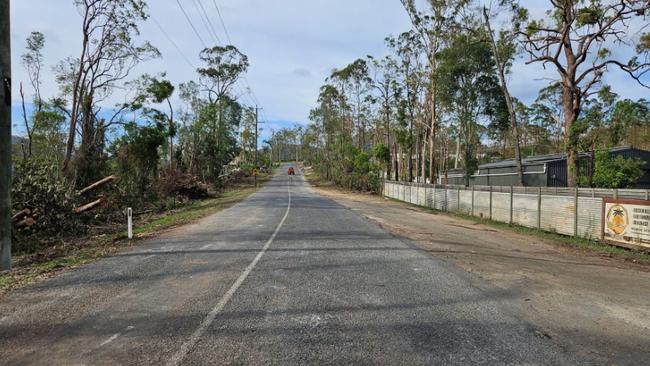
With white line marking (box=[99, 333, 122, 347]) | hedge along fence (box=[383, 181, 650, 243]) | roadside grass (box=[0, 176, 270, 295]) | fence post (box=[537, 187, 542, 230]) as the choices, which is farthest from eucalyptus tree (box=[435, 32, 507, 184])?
white line marking (box=[99, 333, 122, 347])

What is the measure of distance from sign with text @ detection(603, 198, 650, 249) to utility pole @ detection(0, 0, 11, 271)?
15479mm

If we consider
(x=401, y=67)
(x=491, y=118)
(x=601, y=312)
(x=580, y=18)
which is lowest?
(x=601, y=312)

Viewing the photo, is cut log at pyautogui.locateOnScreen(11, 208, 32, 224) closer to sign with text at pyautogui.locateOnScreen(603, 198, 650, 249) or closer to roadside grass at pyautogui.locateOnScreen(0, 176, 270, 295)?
roadside grass at pyautogui.locateOnScreen(0, 176, 270, 295)

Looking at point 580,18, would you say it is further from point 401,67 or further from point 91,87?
point 91,87

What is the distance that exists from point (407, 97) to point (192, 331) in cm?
4343

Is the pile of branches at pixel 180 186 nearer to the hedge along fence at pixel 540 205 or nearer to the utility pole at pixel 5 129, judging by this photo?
the hedge along fence at pixel 540 205

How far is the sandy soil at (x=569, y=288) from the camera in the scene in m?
4.94

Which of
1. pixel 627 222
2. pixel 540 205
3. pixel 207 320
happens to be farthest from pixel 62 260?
pixel 540 205

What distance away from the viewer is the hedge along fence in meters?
14.5

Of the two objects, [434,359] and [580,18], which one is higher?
[580,18]

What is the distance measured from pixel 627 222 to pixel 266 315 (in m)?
12.5

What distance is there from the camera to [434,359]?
4.13 metres

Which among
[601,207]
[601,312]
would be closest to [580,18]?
[601,207]

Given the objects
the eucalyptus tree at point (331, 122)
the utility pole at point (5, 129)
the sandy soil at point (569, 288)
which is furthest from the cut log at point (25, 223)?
the eucalyptus tree at point (331, 122)
